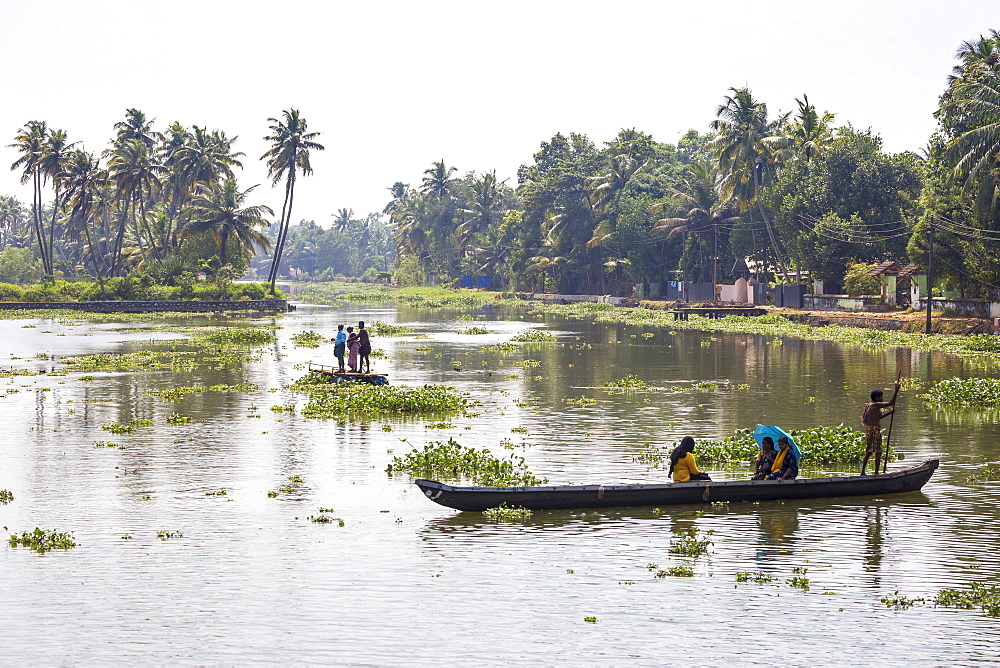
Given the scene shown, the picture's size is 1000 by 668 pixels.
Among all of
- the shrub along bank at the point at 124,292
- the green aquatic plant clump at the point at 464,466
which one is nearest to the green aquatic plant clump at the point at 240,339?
the green aquatic plant clump at the point at 464,466

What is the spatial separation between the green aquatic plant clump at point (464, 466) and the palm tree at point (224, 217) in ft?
266

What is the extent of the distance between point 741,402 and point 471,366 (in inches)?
601

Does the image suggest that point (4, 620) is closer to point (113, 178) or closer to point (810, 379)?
point (810, 379)

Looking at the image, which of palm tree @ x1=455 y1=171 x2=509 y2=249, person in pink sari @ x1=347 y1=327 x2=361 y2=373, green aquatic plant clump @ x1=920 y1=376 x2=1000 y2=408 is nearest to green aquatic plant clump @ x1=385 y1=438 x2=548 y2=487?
person in pink sari @ x1=347 y1=327 x2=361 y2=373

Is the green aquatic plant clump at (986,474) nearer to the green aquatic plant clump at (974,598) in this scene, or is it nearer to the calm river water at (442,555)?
the calm river water at (442,555)

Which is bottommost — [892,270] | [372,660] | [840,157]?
[372,660]

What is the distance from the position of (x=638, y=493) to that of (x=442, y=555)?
395cm

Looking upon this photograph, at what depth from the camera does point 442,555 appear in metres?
15.7

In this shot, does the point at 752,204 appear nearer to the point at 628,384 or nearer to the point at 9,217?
the point at 628,384

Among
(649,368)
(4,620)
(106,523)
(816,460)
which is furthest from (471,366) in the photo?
(4,620)

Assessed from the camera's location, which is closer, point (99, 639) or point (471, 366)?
point (99, 639)

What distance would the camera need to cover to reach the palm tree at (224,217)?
10094 centimetres

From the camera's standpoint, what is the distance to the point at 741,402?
32719mm

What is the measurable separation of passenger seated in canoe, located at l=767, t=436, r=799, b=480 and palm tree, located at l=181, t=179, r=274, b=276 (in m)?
86.1
